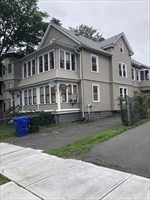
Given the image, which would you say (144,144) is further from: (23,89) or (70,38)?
(23,89)

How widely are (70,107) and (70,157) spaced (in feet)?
36.8

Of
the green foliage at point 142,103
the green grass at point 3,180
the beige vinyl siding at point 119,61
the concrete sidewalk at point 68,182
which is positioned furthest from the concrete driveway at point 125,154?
the beige vinyl siding at point 119,61

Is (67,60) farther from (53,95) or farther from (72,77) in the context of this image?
(53,95)

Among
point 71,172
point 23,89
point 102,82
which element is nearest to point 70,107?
point 102,82

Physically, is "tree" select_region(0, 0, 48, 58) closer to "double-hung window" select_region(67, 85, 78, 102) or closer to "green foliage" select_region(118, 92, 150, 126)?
"double-hung window" select_region(67, 85, 78, 102)

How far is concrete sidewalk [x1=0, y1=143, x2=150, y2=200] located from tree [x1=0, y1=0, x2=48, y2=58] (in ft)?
68.1

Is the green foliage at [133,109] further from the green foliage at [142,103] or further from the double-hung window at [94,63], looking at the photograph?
the double-hung window at [94,63]

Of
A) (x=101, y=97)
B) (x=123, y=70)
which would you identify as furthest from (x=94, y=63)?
(x=123, y=70)

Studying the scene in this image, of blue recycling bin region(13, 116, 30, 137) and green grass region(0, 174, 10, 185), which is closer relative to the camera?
green grass region(0, 174, 10, 185)

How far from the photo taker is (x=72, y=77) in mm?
18766

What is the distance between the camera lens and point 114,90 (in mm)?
22688

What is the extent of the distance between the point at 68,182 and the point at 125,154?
262 centimetres

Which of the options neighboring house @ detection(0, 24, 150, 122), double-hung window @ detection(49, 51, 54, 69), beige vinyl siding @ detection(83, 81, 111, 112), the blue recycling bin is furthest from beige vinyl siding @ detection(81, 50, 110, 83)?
the blue recycling bin

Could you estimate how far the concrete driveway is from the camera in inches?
232
